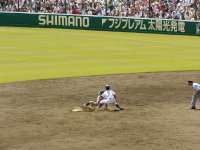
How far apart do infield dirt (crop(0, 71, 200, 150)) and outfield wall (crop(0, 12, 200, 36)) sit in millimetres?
21718

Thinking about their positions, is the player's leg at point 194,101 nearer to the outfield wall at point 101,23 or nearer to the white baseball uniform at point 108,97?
the white baseball uniform at point 108,97

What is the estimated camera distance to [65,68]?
31344 millimetres

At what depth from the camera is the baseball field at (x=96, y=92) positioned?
16312mm

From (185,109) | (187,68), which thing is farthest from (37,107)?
(187,68)

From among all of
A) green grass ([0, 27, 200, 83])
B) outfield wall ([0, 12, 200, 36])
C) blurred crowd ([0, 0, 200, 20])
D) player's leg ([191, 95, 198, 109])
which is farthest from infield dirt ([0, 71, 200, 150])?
blurred crowd ([0, 0, 200, 20])

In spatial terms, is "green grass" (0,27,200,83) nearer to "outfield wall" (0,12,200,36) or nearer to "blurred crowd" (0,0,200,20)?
"outfield wall" (0,12,200,36)

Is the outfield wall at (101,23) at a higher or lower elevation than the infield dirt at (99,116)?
higher

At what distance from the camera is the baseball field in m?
16.3

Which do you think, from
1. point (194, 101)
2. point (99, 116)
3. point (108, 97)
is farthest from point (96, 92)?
point (194, 101)

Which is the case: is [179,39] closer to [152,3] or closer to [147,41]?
[147,41]

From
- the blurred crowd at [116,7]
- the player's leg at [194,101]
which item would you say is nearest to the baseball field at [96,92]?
the player's leg at [194,101]

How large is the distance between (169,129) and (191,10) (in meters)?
33.3

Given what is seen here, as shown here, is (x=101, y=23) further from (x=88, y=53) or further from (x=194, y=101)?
(x=194, y=101)

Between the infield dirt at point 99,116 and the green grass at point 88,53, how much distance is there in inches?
108
